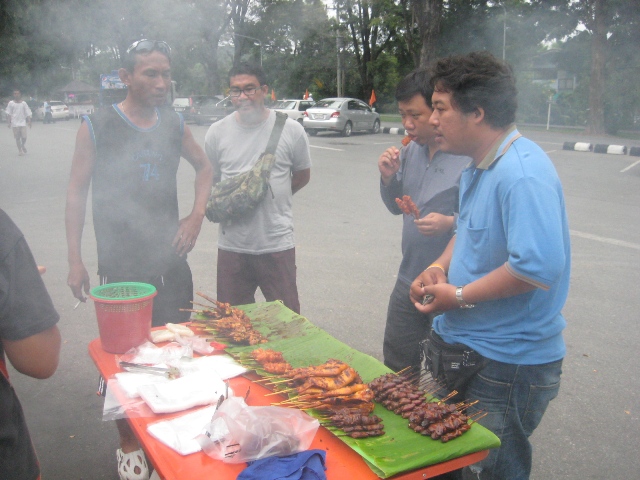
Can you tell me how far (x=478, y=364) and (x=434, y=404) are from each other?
0.18 metres

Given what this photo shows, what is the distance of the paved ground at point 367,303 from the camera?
2.82 metres

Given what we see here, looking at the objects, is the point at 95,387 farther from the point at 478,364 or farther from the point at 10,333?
the point at 478,364

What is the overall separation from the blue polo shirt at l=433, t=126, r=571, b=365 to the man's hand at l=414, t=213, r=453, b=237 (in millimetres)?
468

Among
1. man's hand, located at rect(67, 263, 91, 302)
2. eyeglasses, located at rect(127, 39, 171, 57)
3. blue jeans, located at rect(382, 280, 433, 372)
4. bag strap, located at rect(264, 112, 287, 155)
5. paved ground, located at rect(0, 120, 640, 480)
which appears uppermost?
eyeglasses, located at rect(127, 39, 171, 57)

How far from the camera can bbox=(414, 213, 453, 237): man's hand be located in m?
2.32

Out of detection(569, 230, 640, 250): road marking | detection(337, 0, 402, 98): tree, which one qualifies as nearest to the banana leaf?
detection(569, 230, 640, 250): road marking

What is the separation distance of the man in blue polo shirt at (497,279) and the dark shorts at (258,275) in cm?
138

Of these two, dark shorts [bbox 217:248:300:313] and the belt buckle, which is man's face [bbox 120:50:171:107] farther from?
the belt buckle

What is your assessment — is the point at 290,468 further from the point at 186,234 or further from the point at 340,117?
the point at 340,117

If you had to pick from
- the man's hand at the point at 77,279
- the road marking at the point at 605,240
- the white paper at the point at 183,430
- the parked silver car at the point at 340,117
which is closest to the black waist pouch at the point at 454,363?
the white paper at the point at 183,430

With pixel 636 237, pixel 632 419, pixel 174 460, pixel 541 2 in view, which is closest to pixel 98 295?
pixel 174 460

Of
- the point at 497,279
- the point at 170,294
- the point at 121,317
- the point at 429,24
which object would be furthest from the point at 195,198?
the point at 429,24

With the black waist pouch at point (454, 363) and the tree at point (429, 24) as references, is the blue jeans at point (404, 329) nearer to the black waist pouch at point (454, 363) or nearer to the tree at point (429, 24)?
the black waist pouch at point (454, 363)

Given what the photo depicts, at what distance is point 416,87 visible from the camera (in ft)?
7.78
